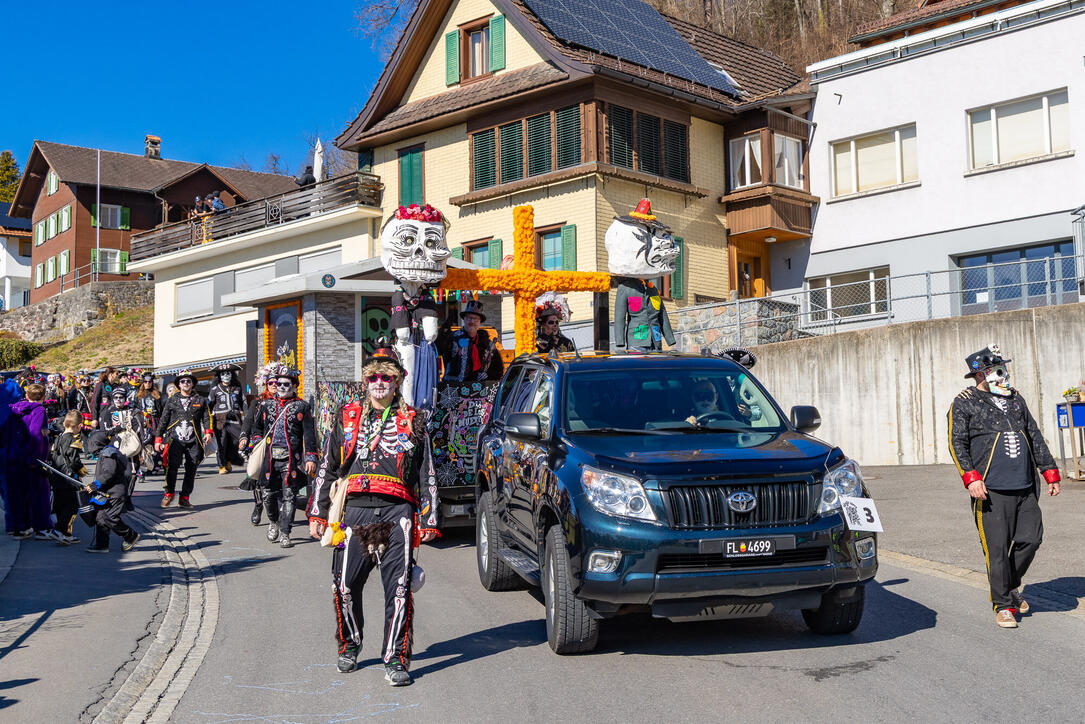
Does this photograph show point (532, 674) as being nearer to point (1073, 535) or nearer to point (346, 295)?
point (1073, 535)

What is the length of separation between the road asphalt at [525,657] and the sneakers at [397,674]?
97 millimetres

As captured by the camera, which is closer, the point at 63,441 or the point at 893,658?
the point at 893,658

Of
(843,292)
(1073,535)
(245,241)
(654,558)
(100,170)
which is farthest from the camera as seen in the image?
(100,170)

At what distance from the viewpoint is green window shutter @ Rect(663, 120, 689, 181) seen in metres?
27.9

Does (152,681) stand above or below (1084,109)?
below

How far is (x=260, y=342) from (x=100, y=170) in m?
36.0

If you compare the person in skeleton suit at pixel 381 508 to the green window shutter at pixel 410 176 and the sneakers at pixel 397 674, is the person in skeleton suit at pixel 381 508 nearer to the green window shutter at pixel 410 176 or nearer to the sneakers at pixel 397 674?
the sneakers at pixel 397 674

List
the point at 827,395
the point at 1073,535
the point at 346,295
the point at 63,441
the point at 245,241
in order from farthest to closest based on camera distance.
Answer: the point at 245,241 → the point at 346,295 → the point at 827,395 → the point at 63,441 → the point at 1073,535

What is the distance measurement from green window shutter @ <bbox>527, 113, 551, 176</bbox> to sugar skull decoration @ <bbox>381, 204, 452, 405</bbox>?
15.9 m

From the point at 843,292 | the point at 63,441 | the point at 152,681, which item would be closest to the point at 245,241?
the point at 843,292

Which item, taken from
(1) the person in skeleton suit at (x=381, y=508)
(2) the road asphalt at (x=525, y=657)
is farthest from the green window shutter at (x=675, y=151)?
(1) the person in skeleton suit at (x=381, y=508)

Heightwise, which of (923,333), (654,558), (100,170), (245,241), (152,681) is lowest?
(152,681)

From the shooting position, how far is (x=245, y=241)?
1448 inches

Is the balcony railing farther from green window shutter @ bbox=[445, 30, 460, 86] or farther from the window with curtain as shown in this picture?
the window with curtain
